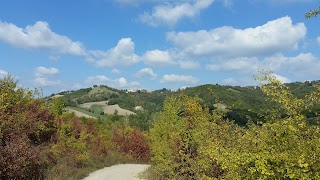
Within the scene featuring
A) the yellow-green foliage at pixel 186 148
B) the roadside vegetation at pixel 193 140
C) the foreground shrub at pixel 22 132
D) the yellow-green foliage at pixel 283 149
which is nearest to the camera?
the yellow-green foliage at pixel 283 149

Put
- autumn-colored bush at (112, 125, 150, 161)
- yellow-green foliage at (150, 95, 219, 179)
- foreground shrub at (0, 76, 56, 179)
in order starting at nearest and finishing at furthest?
1. foreground shrub at (0, 76, 56, 179)
2. yellow-green foliage at (150, 95, 219, 179)
3. autumn-colored bush at (112, 125, 150, 161)

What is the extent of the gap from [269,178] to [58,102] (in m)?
40.1

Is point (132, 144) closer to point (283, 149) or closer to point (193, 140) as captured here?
point (193, 140)

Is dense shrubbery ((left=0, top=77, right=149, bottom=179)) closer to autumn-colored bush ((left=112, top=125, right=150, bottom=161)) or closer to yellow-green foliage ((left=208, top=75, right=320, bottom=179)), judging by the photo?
autumn-colored bush ((left=112, top=125, right=150, bottom=161))

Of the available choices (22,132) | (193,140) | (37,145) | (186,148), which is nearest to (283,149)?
(193,140)

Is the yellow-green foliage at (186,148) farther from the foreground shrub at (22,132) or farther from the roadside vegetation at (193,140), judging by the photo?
the foreground shrub at (22,132)

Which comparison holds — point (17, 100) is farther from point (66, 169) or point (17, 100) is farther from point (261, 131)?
point (261, 131)

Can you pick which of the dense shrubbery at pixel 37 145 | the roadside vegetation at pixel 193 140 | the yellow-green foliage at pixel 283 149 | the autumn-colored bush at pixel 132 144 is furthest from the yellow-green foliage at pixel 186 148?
the autumn-colored bush at pixel 132 144

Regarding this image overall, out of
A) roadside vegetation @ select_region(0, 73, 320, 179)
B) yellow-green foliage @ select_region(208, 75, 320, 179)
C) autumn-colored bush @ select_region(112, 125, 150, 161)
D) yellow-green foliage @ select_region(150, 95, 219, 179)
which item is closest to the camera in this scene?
yellow-green foliage @ select_region(208, 75, 320, 179)

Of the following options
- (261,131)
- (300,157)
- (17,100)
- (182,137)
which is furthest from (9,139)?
(300,157)

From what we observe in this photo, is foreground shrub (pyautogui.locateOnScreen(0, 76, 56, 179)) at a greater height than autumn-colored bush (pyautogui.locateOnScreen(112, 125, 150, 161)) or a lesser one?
greater

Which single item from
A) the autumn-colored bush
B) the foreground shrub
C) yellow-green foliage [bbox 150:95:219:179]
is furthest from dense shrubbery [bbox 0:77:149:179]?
yellow-green foliage [bbox 150:95:219:179]

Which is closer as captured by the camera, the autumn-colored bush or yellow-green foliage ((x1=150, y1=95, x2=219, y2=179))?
yellow-green foliage ((x1=150, y1=95, x2=219, y2=179))

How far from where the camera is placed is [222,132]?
1291cm
